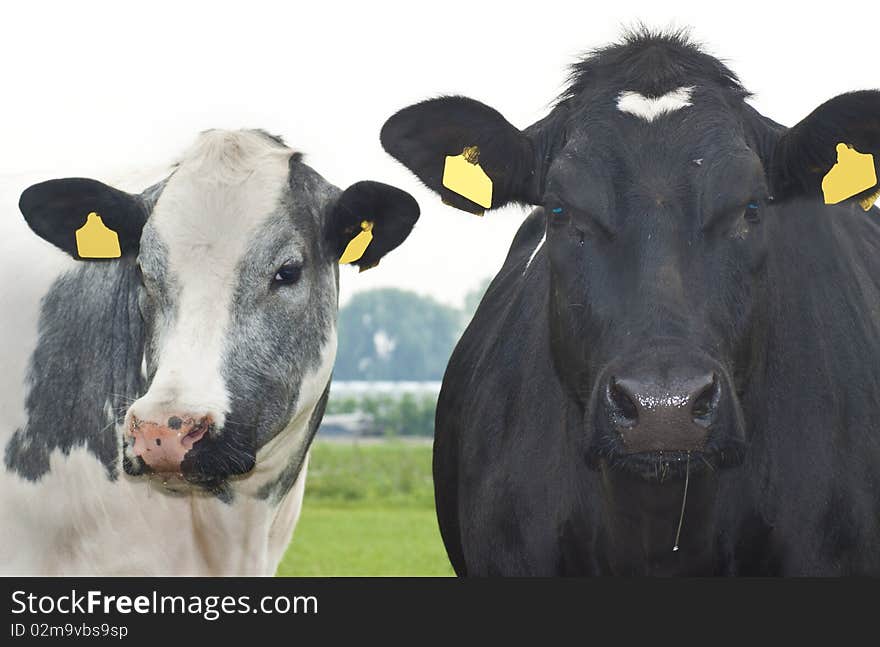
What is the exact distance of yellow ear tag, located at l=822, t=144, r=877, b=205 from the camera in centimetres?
437

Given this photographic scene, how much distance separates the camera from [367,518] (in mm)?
20672

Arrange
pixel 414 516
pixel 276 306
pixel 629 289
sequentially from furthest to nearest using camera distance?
pixel 414 516 < pixel 276 306 < pixel 629 289

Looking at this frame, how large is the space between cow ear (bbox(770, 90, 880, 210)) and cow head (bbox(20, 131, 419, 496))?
1911mm

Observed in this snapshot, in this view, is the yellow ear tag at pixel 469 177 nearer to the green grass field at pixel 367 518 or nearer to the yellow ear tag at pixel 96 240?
the yellow ear tag at pixel 96 240

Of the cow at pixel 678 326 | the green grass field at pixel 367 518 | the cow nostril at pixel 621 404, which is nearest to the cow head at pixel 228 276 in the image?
the cow at pixel 678 326

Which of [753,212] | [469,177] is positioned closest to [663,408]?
[753,212]

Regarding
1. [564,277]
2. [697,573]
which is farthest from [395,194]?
[697,573]

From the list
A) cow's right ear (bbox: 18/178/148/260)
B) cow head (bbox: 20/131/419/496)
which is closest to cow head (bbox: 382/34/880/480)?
cow head (bbox: 20/131/419/496)

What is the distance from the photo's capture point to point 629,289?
3.99 meters

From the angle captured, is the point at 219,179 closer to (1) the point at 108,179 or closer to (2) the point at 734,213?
(1) the point at 108,179

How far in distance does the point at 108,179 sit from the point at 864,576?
14.0ft

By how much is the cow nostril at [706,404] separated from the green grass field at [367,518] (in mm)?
8954

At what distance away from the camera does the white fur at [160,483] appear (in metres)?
5.28

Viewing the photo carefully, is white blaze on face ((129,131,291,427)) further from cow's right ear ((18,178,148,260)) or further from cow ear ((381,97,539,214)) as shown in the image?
cow ear ((381,97,539,214))
